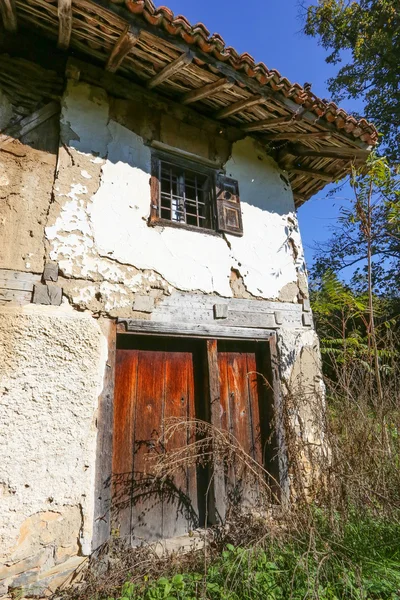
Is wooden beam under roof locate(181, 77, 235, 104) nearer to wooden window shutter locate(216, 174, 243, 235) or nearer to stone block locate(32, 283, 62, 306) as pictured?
wooden window shutter locate(216, 174, 243, 235)

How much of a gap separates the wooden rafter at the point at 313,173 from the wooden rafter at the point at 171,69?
2.25 meters

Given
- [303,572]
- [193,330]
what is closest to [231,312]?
[193,330]

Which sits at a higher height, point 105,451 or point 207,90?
point 207,90

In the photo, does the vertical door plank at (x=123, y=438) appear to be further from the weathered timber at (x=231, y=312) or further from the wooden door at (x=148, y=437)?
the weathered timber at (x=231, y=312)

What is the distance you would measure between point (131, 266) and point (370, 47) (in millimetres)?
12300

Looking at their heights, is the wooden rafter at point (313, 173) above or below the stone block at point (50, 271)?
above

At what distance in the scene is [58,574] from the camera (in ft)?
7.97

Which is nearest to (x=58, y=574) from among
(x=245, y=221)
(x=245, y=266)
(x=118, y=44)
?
(x=245, y=266)

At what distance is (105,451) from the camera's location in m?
2.79

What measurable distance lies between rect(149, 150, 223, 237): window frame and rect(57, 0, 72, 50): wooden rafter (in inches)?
49.7

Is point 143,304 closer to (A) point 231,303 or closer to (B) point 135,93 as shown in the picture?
(A) point 231,303

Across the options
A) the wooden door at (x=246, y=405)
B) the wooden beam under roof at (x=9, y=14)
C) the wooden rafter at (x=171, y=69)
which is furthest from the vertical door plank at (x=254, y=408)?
the wooden beam under roof at (x=9, y=14)

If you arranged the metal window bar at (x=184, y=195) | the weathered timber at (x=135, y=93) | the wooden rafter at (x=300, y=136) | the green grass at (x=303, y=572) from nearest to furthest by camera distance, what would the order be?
the green grass at (x=303, y=572) < the weathered timber at (x=135, y=93) < the metal window bar at (x=184, y=195) < the wooden rafter at (x=300, y=136)

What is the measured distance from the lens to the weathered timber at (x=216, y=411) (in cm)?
324
